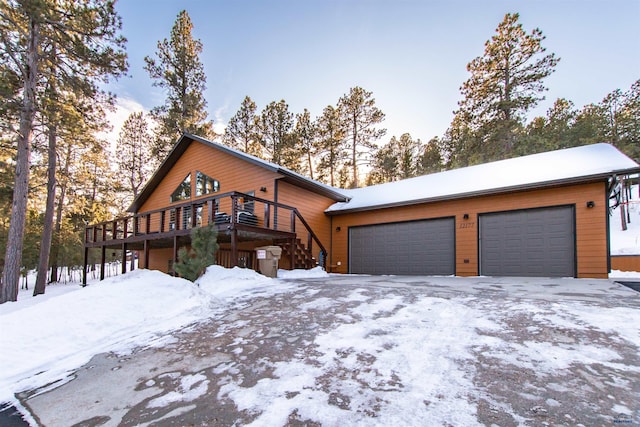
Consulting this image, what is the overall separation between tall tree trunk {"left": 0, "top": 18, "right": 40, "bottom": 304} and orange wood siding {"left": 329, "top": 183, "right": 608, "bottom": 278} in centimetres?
1064

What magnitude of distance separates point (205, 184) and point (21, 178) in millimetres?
5631

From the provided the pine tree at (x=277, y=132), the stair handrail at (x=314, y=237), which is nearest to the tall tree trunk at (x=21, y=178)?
the stair handrail at (x=314, y=237)

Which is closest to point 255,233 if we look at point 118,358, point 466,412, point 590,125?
point 118,358

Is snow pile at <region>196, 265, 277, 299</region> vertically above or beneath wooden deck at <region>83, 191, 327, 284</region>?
beneath

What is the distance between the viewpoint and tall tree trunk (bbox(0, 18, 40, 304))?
9617mm

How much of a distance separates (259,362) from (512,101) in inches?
711

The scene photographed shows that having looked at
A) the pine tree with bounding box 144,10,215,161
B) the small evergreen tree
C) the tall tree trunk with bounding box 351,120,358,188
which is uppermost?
the pine tree with bounding box 144,10,215,161

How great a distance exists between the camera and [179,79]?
1784cm

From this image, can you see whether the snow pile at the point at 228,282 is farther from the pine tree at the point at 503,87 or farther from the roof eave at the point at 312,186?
the pine tree at the point at 503,87

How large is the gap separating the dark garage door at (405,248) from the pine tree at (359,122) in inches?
411

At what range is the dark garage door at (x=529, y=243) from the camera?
311 inches

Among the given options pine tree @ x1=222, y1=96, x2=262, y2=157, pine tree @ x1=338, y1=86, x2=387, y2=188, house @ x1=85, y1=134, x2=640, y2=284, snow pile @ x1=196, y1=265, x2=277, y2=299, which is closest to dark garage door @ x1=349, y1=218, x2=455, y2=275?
house @ x1=85, y1=134, x2=640, y2=284

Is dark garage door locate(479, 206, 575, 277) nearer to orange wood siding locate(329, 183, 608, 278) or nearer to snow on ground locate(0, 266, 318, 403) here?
orange wood siding locate(329, 183, 608, 278)

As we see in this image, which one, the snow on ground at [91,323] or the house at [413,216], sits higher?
the house at [413,216]
